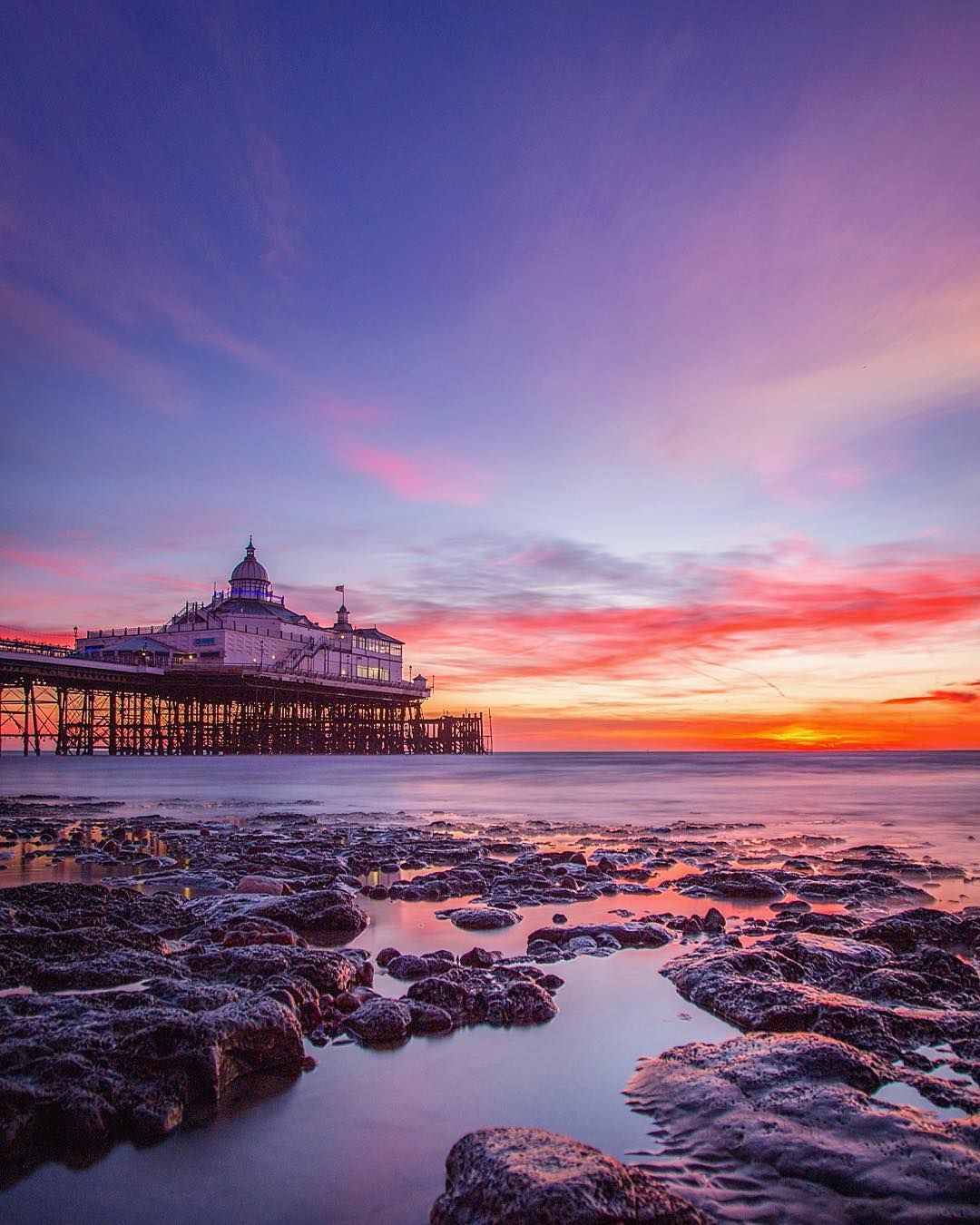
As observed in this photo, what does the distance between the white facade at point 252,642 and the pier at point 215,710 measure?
3.87 feet

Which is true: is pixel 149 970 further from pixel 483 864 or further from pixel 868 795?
pixel 868 795

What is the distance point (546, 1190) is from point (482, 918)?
17.3ft

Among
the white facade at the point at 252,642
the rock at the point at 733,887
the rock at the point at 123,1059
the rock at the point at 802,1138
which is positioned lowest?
the rock at the point at 733,887

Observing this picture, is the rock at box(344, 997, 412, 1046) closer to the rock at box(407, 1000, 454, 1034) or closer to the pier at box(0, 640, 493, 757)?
the rock at box(407, 1000, 454, 1034)

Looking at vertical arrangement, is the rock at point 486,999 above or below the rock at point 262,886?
above

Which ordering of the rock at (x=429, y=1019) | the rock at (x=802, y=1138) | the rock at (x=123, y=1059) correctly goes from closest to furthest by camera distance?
the rock at (x=802, y=1138) → the rock at (x=123, y=1059) → the rock at (x=429, y=1019)

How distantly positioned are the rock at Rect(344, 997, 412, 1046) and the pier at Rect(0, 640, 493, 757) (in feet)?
177

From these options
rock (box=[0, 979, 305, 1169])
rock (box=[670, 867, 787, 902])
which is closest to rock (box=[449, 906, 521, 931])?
rock (box=[670, 867, 787, 902])

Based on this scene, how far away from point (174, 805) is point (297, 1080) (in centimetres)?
2261

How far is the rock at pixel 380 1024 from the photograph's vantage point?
4918mm

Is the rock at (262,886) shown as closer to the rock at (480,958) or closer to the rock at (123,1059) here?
the rock at (480,958)

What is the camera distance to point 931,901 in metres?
9.57

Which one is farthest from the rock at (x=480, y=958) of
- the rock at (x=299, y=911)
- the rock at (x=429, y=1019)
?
the rock at (x=299, y=911)

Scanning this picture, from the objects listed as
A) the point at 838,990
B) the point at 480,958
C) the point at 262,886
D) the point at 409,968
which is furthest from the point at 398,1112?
the point at 262,886
